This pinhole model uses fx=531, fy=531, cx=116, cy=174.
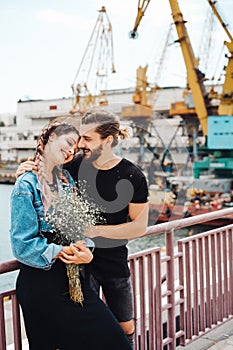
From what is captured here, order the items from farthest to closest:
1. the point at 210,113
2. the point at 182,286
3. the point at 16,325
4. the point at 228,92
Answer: the point at 210,113
the point at 228,92
the point at 182,286
the point at 16,325

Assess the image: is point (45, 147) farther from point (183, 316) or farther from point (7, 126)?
point (7, 126)

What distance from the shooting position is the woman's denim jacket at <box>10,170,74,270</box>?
133 cm

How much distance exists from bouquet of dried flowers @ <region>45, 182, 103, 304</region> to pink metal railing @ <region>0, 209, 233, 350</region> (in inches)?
18.4

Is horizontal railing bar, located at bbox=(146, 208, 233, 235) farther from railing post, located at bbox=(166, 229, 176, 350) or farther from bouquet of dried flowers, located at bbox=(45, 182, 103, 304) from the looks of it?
bouquet of dried flowers, located at bbox=(45, 182, 103, 304)

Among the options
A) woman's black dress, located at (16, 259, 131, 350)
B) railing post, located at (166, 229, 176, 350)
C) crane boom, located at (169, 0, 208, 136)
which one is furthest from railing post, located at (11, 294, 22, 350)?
crane boom, located at (169, 0, 208, 136)

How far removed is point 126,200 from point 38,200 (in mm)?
258

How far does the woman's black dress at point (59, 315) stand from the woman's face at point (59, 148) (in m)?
0.27

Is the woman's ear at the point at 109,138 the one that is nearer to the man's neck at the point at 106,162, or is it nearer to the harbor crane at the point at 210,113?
the man's neck at the point at 106,162

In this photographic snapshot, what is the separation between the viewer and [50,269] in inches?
54.4

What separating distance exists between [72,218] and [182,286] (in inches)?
→ 38.5

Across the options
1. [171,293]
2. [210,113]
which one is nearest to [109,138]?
[171,293]

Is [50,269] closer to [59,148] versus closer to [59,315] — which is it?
[59,315]

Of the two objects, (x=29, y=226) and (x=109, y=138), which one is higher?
(x=109, y=138)

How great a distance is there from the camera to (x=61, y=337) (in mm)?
1411
